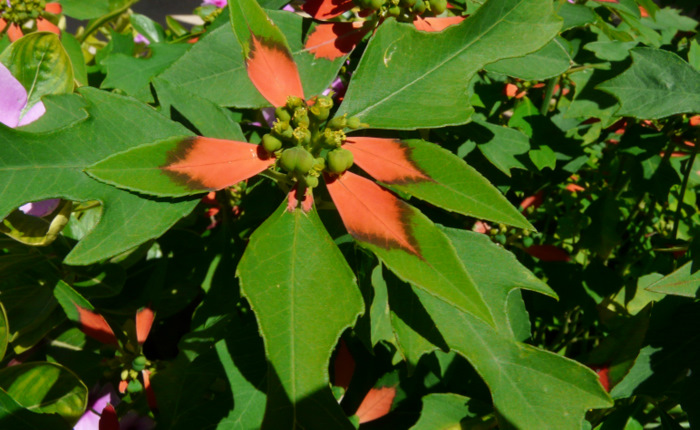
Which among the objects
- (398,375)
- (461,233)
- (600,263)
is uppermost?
(461,233)

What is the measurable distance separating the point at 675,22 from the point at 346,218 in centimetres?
135

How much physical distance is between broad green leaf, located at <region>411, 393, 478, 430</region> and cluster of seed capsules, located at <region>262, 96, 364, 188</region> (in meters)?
0.49

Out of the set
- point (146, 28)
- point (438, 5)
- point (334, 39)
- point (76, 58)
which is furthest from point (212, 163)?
point (146, 28)

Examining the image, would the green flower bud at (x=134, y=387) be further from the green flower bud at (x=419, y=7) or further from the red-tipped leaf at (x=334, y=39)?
the green flower bud at (x=419, y=7)

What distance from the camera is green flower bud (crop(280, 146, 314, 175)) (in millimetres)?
596

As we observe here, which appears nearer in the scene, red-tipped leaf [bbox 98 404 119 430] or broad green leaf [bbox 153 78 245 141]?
broad green leaf [bbox 153 78 245 141]

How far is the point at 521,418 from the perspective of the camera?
691 mm

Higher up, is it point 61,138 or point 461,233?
point 61,138

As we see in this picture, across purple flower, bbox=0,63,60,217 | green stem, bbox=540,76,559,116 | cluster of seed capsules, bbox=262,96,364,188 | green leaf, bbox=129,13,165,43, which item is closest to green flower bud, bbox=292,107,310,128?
cluster of seed capsules, bbox=262,96,364,188

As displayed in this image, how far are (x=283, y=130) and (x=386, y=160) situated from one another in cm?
13

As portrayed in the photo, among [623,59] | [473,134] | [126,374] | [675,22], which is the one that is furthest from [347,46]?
[675,22]

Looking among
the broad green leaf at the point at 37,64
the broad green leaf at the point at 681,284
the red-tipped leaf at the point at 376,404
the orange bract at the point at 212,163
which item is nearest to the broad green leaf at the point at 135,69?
the broad green leaf at the point at 37,64

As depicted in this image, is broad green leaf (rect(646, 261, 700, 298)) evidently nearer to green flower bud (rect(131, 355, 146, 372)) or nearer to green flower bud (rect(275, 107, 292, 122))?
green flower bud (rect(275, 107, 292, 122))

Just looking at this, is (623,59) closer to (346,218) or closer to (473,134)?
(473,134)
